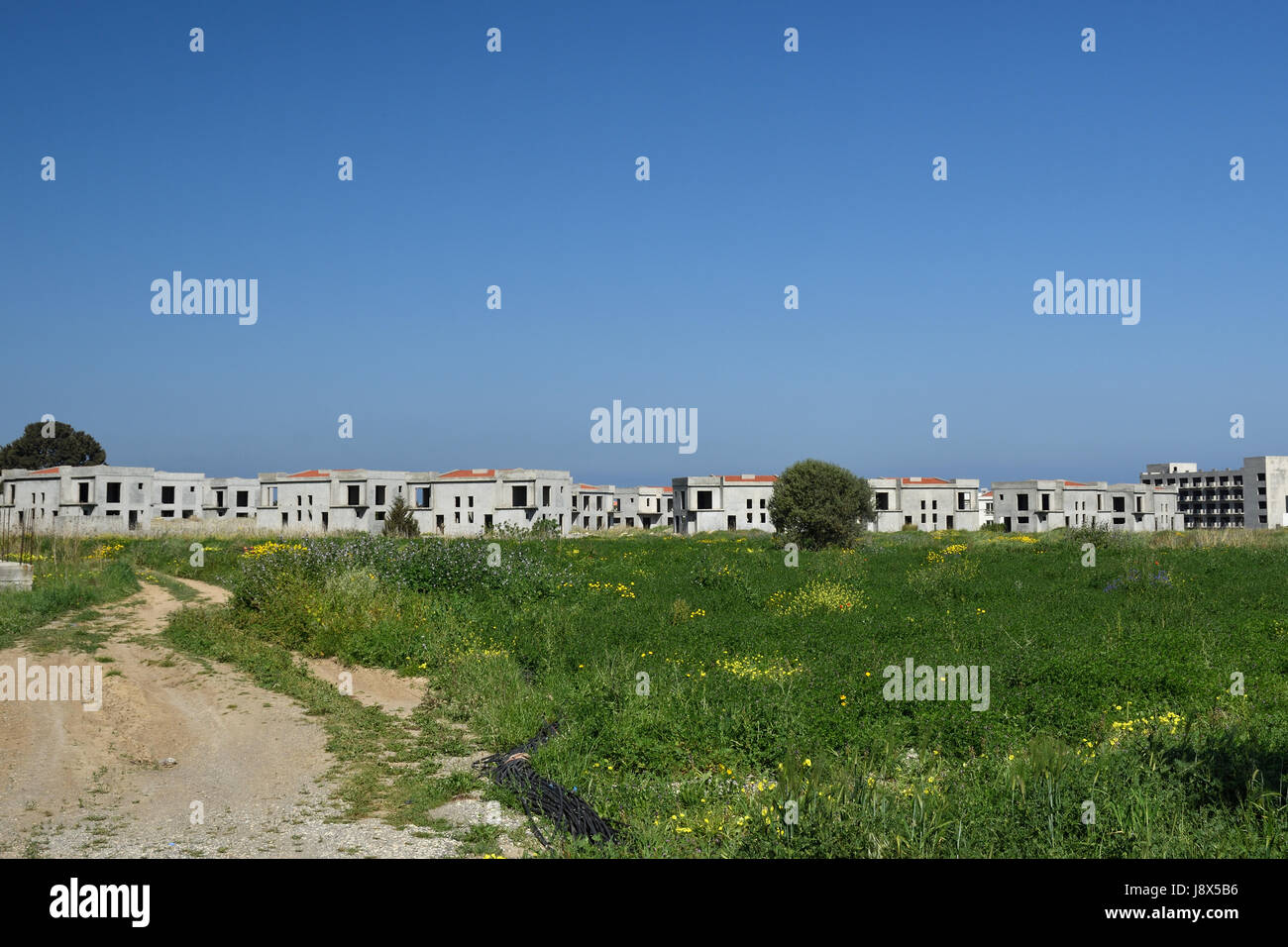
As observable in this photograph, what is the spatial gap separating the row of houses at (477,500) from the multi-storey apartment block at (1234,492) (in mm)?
3616

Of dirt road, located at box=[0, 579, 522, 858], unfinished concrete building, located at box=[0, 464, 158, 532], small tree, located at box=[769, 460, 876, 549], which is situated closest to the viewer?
dirt road, located at box=[0, 579, 522, 858]

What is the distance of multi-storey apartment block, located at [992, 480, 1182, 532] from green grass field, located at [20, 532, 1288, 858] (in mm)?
67996

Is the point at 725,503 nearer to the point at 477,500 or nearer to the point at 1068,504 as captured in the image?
the point at 477,500

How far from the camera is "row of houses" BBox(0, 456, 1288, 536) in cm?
6319

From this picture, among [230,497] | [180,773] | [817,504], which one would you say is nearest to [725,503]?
[817,504]

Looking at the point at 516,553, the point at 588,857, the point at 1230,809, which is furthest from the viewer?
the point at 516,553

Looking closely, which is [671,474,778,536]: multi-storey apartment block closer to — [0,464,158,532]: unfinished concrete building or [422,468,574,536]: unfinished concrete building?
[422,468,574,536]: unfinished concrete building

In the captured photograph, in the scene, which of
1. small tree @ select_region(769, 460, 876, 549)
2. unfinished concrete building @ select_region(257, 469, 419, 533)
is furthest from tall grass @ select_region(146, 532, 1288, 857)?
unfinished concrete building @ select_region(257, 469, 419, 533)

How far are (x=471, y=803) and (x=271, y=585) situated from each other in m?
9.51

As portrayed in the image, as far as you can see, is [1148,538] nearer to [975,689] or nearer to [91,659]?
[975,689]

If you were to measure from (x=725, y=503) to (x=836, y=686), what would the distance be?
234 ft

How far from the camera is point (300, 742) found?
28.2ft

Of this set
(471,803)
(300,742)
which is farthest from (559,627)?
(471,803)

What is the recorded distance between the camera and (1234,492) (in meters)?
115
